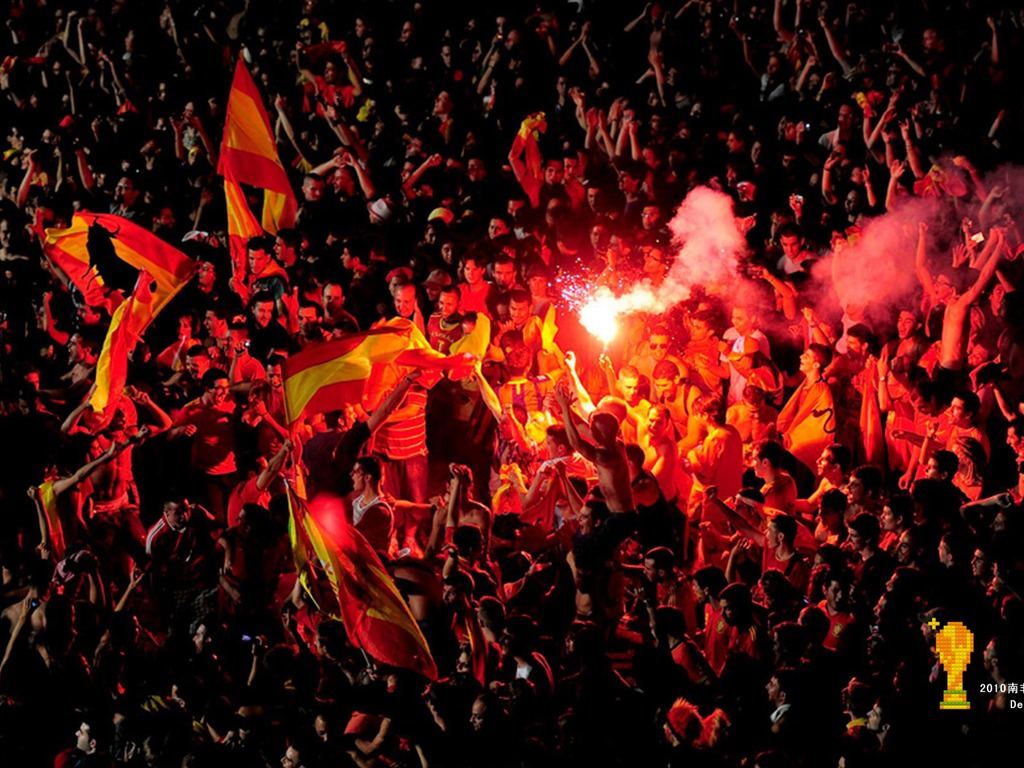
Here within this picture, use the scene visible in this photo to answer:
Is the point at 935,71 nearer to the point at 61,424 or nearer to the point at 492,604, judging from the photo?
the point at 492,604

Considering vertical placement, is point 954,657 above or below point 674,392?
below

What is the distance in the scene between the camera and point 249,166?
11508 millimetres

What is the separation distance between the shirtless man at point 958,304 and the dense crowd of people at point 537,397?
3 cm

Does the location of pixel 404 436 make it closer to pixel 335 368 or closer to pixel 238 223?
pixel 335 368

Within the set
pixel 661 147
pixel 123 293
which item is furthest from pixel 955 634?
pixel 123 293

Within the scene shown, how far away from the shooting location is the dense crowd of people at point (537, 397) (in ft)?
24.8

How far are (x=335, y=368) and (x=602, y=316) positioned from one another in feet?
6.08

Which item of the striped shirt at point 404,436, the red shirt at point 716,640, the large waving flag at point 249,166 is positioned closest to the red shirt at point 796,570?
the red shirt at point 716,640

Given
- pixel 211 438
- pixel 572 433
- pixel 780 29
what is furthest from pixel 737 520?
pixel 780 29

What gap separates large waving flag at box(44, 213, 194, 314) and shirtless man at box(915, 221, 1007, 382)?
5.11m

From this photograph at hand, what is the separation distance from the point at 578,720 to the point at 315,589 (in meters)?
2.03

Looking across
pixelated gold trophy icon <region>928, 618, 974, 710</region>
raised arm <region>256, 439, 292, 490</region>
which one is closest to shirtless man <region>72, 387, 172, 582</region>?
raised arm <region>256, 439, 292, 490</region>

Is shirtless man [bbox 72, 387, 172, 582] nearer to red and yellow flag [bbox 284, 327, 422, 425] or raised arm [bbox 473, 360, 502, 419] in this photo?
red and yellow flag [bbox 284, 327, 422, 425]

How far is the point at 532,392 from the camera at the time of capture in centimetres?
1008
